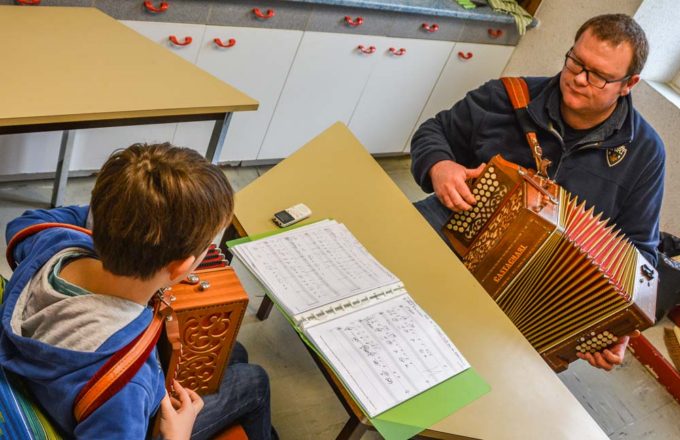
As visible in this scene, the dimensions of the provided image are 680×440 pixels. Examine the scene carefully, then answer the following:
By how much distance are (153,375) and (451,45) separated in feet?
9.10

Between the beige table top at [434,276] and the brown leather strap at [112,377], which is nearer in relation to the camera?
the brown leather strap at [112,377]

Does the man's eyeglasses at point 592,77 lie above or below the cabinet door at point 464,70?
above

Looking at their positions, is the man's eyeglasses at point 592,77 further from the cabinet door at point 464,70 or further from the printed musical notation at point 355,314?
the cabinet door at point 464,70

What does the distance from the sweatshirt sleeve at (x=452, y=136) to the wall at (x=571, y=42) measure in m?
1.33

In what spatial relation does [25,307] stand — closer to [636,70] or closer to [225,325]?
[225,325]

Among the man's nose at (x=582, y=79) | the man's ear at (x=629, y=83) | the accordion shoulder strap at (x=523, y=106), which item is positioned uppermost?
the man's ear at (x=629, y=83)

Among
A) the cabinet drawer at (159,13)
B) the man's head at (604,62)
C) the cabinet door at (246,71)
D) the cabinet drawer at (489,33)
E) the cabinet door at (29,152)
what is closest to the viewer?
the man's head at (604,62)

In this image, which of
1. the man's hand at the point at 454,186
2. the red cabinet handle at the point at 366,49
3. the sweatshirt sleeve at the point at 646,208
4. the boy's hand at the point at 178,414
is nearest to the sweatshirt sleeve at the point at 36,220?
the boy's hand at the point at 178,414

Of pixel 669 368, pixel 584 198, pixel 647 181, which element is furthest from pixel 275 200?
pixel 669 368

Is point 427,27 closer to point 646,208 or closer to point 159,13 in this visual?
point 159,13

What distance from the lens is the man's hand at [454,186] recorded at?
1.86m

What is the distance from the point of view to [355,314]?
1477 millimetres

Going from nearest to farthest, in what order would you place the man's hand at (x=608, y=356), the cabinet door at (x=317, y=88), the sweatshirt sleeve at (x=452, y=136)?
the man's hand at (x=608, y=356)
the sweatshirt sleeve at (x=452, y=136)
the cabinet door at (x=317, y=88)

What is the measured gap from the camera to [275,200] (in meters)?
1.73
